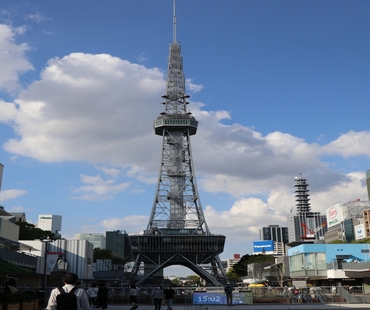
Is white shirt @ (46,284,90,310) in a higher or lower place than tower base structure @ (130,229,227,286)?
lower

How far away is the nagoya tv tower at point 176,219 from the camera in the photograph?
13512 centimetres

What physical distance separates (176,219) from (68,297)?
138 metres

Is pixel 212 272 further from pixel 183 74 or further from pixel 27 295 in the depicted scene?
pixel 27 295

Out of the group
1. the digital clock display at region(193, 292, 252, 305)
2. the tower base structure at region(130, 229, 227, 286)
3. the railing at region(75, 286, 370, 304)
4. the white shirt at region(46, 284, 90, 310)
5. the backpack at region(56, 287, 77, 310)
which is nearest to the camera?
the backpack at region(56, 287, 77, 310)

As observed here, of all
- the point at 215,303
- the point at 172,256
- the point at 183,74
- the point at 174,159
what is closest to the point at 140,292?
the point at 215,303

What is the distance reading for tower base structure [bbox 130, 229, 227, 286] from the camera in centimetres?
13475

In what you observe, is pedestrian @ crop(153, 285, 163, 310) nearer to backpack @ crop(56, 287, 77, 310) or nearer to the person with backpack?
the person with backpack

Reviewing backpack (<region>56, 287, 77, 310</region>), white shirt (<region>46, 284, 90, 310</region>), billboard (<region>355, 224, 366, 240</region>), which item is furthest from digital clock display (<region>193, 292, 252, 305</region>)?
billboard (<region>355, 224, 366, 240</region>)

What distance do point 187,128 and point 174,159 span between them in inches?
493

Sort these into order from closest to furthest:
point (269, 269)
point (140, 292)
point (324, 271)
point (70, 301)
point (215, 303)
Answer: point (70, 301)
point (215, 303)
point (140, 292)
point (324, 271)
point (269, 269)

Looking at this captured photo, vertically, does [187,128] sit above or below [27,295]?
above

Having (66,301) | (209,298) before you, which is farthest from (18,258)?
(66,301)

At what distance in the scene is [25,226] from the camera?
106125mm

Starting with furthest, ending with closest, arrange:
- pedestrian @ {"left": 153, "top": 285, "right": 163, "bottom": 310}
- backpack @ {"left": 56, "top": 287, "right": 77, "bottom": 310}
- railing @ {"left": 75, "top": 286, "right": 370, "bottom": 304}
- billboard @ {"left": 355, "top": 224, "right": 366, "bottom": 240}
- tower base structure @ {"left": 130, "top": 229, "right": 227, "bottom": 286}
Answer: billboard @ {"left": 355, "top": 224, "right": 366, "bottom": 240} < tower base structure @ {"left": 130, "top": 229, "right": 227, "bottom": 286} < railing @ {"left": 75, "top": 286, "right": 370, "bottom": 304} < pedestrian @ {"left": 153, "top": 285, "right": 163, "bottom": 310} < backpack @ {"left": 56, "top": 287, "right": 77, "bottom": 310}
